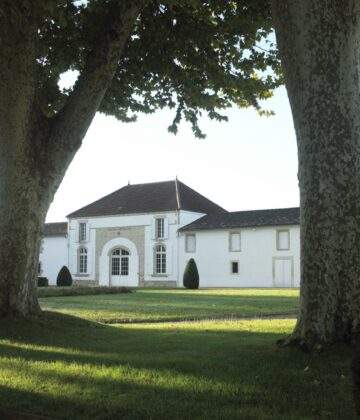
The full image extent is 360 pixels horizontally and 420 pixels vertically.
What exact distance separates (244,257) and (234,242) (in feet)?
4.68

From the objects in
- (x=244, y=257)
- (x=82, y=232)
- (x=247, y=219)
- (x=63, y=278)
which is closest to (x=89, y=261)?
(x=82, y=232)

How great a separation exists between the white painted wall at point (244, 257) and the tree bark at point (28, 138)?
3193 centimetres

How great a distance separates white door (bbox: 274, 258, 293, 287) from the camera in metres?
40.2

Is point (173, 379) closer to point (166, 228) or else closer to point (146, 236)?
point (166, 228)

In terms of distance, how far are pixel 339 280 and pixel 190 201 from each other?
4171 centimetres

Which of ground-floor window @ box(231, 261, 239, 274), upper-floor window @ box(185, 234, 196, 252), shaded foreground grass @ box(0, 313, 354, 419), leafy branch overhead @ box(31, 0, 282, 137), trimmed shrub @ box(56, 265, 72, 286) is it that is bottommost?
trimmed shrub @ box(56, 265, 72, 286)

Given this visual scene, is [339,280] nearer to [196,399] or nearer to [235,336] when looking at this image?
[196,399]

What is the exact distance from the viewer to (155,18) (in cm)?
1123

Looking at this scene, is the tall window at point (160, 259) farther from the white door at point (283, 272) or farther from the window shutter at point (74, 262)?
the white door at point (283, 272)

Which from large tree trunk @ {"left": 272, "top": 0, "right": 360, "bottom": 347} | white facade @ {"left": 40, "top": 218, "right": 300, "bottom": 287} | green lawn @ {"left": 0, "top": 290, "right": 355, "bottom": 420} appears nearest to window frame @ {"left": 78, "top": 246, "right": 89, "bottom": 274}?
white facade @ {"left": 40, "top": 218, "right": 300, "bottom": 287}

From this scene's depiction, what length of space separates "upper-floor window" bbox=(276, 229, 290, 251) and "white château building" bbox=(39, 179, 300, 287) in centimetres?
7

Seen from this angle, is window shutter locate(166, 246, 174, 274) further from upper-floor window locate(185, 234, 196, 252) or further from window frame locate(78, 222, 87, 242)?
window frame locate(78, 222, 87, 242)

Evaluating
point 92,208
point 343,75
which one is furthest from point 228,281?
point 343,75

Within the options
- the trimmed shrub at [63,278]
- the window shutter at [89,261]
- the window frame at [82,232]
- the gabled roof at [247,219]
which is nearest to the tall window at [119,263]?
the window shutter at [89,261]
